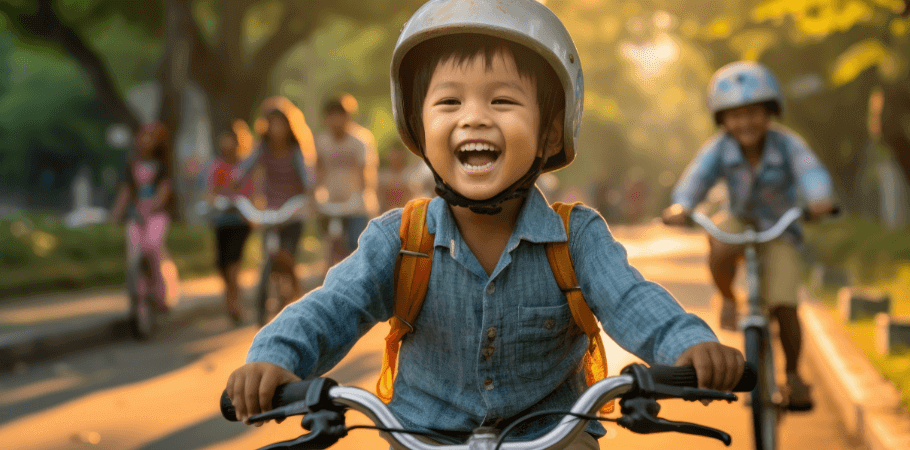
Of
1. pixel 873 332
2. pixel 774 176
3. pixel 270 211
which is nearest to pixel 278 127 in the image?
pixel 270 211

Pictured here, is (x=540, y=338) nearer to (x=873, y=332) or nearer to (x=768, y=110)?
(x=768, y=110)

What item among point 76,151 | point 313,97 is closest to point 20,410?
point 313,97

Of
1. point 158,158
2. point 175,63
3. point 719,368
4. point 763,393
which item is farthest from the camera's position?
A: point 175,63

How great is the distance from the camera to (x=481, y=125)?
221cm

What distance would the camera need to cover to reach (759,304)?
470 cm

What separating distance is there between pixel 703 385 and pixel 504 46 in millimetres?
936

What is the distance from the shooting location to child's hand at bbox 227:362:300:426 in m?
1.79

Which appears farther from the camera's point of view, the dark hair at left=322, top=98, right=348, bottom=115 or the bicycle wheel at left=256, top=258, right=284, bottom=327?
the dark hair at left=322, top=98, right=348, bottom=115

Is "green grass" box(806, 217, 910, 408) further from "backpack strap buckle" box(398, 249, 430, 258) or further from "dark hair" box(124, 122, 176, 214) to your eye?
"dark hair" box(124, 122, 176, 214)

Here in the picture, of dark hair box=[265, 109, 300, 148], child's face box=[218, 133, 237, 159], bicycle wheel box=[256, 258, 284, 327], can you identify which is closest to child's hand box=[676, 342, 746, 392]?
bicycle wheel box=[256, 258, 284, 327]

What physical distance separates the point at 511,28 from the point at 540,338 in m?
0.75

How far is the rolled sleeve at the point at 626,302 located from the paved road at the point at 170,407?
2.99 meters

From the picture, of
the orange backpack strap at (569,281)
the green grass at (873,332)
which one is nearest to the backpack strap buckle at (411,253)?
the orange backpack strap at (569,281)

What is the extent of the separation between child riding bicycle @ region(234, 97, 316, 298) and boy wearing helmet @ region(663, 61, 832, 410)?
4580 millimetres
